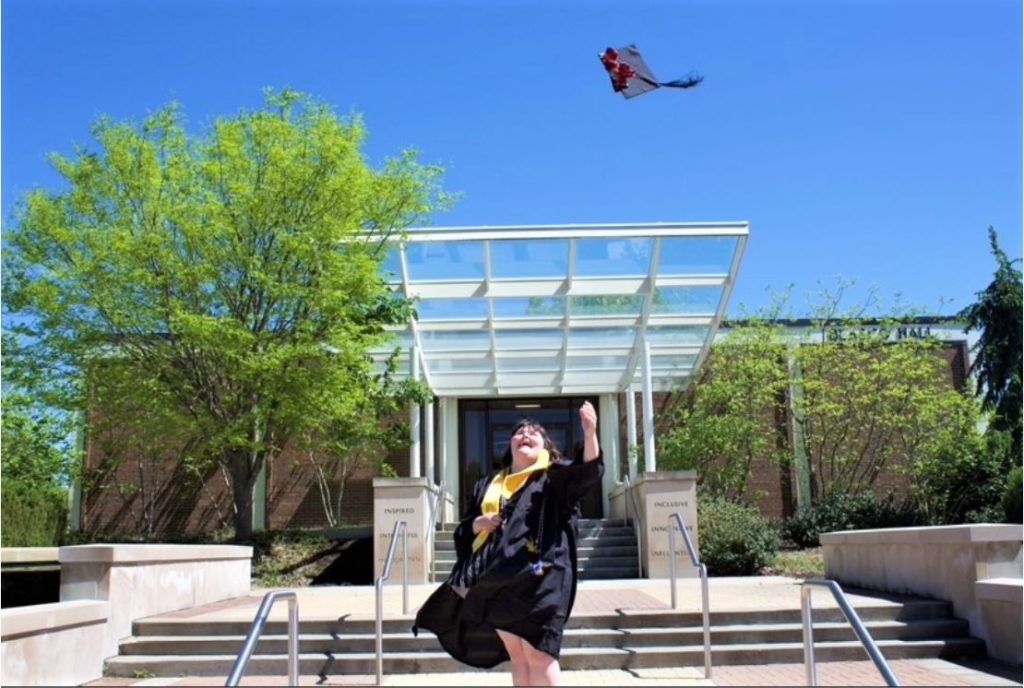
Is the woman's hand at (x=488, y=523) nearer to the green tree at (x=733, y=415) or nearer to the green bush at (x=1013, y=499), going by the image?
the green bush at (x=1013, y=499)

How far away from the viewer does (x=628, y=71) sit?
820 cm

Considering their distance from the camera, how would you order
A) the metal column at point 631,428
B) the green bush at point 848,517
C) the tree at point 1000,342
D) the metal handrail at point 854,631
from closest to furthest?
the metal handrail at point 854,631, the green bush at point 848,517, the metal column at point 631,428, the tree at point 1000,342

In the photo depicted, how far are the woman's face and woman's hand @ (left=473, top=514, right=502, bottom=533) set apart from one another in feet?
1.15

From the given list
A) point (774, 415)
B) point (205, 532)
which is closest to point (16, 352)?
point (205, 532)

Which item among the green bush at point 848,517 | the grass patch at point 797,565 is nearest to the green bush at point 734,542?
the grass patch at point 797,565

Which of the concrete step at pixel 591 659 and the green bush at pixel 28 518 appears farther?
the green bush at pixel 28 518

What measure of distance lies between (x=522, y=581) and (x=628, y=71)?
5326 millimetres

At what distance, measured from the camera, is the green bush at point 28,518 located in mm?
16562

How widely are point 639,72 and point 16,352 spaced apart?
1115 cm

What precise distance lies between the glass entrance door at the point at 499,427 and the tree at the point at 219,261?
21.9 feet

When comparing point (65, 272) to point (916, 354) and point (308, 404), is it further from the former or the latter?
point (916, 354)

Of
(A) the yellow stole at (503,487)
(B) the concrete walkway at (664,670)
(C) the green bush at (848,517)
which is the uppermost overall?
(A) the yellow stole at (503,487)

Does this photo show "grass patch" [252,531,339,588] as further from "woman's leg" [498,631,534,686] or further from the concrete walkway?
"woman's leg" [498,631,534,686]

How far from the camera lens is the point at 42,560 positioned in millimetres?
14023
